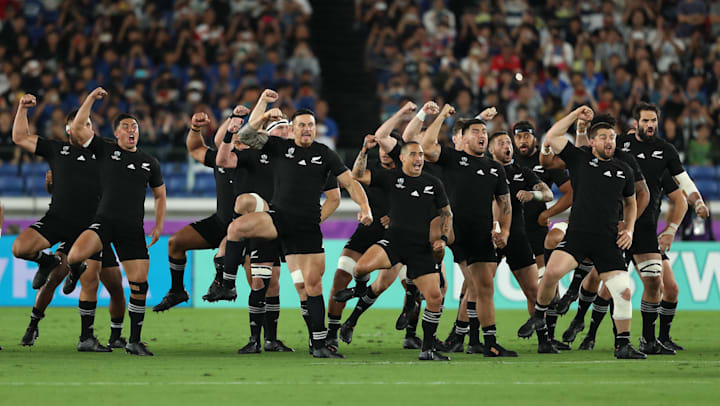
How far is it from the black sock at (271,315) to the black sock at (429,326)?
2005 mm

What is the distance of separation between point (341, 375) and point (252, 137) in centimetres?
269

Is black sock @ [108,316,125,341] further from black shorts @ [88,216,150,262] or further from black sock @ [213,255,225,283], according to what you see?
black sock @ [213,255,225,283]

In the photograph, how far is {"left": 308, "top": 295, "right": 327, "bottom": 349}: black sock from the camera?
1177 cm

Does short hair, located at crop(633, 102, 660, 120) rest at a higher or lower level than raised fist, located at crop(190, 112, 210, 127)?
higher

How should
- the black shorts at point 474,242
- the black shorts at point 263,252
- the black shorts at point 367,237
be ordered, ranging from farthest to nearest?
the black shorts at point 367,237
the black shorts at point 263,252
the black shorts at point 474,242

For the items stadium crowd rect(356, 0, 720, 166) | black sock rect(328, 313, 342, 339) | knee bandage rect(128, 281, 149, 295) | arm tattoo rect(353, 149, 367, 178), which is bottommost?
black sock rect(328, 313, 342, 339)

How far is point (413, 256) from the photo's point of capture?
11.7 meters

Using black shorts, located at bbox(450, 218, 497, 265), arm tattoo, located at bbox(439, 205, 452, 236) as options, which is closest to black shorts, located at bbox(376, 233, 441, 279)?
arm tattoo, located at bbox(439, 205, 452, 236)

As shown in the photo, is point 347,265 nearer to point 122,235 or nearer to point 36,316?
point 122,235

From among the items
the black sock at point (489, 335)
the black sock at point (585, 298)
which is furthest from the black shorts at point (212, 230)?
the black sock at point (585, 298)

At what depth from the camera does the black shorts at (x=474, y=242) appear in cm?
→ 1216

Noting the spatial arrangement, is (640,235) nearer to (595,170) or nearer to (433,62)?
(595,170)

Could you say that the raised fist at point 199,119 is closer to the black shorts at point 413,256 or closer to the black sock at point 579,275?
the black shorts at point 413,256

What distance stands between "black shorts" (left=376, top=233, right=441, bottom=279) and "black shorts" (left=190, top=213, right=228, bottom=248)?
8.44 feet
